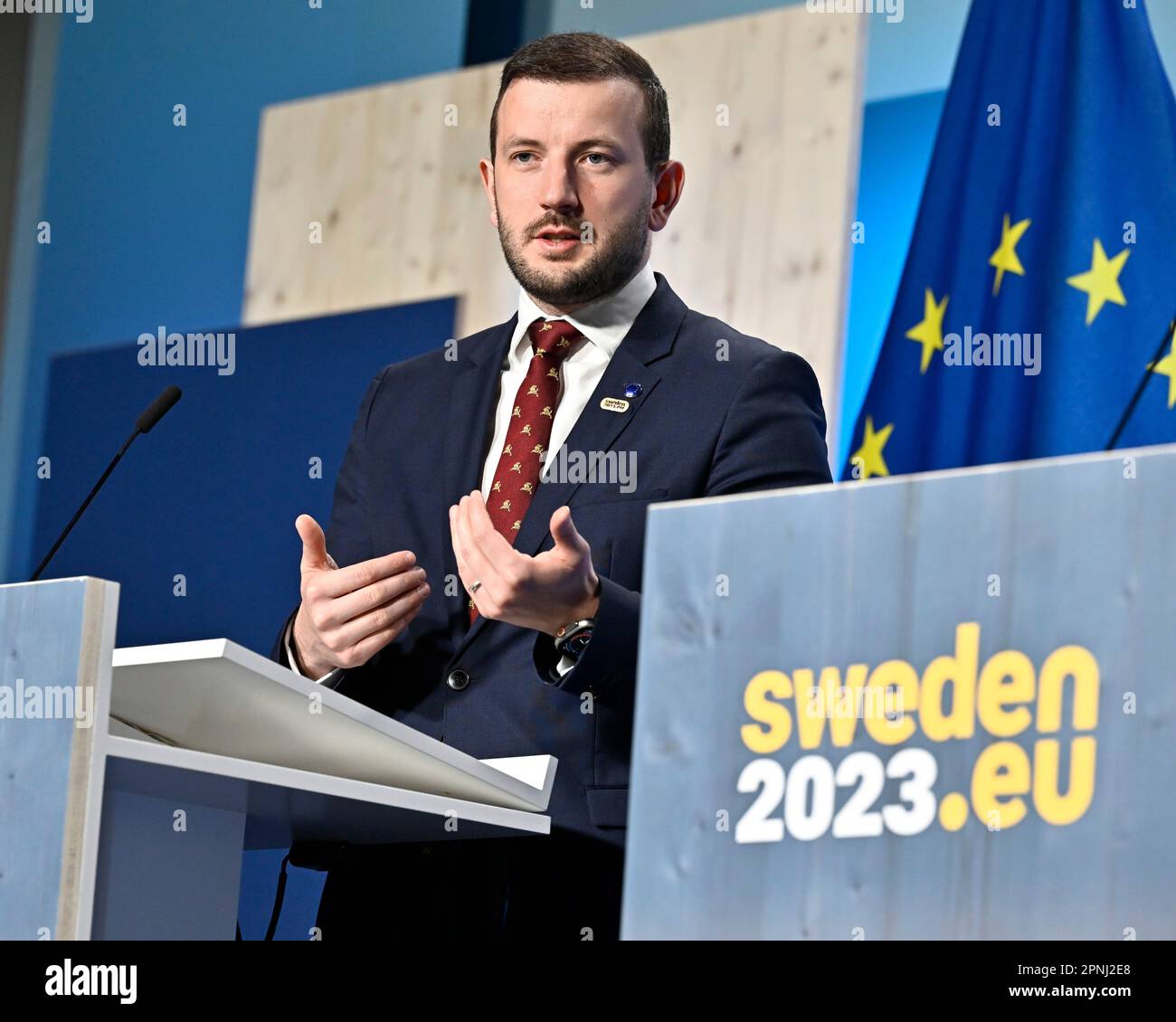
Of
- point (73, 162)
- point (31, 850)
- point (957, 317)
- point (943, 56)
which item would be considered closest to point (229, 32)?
point (73, 162)

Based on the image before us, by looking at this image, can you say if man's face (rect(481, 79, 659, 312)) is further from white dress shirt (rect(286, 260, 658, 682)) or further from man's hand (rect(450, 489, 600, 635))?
man's hand (rect(450, 489, 600, 635))

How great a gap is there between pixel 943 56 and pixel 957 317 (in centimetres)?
79

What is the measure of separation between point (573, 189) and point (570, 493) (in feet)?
1.62

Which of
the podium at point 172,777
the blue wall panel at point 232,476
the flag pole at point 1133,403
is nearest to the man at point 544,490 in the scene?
the podium at point 172,777

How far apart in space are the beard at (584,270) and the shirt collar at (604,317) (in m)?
0.01

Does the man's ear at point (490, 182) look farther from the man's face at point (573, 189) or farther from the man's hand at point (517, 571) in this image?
the man's hand at point (517, 571)

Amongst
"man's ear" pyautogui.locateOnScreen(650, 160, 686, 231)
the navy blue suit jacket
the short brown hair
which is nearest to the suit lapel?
the navy blue suit jacket

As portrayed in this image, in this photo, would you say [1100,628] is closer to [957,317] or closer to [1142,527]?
[1142,527]

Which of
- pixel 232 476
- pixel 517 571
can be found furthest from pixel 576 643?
pixel 232 476

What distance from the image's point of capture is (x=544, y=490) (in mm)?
2088

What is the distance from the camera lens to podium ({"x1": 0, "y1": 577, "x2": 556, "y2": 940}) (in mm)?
1348

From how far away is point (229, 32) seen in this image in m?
4.73

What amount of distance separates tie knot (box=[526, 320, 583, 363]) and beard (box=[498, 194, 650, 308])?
1.5 inches
